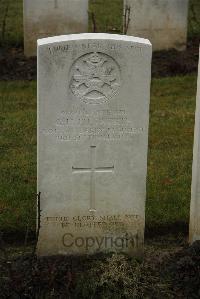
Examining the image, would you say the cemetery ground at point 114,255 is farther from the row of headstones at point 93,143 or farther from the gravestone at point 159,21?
the gravestone at point 159,21

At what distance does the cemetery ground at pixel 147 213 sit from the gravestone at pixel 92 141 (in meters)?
0.23

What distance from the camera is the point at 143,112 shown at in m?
5.72

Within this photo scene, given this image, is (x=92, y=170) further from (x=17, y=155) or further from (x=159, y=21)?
(x=159, y=21)

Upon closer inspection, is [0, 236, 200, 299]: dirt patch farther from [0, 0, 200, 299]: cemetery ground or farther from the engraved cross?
the engraved cross

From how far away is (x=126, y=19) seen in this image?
11.9m

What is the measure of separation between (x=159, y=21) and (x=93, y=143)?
22.4 ft

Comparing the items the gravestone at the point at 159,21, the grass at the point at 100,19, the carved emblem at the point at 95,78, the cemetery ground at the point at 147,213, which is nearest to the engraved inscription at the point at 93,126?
the carved emblem at the point at 95,78

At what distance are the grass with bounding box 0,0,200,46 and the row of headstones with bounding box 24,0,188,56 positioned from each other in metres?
0.35

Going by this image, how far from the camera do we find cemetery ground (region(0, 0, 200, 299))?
5.45 m

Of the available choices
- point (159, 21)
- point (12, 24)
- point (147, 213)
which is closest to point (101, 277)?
point (147, 213)

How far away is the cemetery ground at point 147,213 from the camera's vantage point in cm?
545

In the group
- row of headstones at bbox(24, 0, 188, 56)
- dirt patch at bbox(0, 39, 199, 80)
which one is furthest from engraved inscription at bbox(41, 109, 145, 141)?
row of headstones at bbox(24, 0, 188, 56)

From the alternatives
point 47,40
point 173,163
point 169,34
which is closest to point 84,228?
point 47,40

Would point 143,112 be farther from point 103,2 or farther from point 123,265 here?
point 103,2
